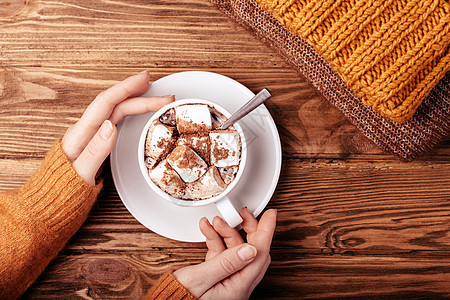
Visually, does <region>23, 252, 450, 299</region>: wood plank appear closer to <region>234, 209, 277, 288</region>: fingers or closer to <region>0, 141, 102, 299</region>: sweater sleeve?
<region>234, 209, 277, 288</region>: fingers

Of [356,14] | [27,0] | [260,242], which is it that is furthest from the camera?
[27,0]

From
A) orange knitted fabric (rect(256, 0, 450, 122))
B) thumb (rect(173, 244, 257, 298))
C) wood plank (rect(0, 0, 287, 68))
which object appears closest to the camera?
orange knitted fabric (rect(256, 0, 450, 122))

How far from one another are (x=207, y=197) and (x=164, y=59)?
1.38 ft

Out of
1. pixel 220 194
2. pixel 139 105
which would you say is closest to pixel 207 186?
pixel 220 194

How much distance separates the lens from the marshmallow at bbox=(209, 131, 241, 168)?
29.0 inches

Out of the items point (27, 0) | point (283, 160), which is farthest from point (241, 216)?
point (27, 0)

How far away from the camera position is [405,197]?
0.93 m

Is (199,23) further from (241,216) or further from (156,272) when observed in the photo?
(156,272)

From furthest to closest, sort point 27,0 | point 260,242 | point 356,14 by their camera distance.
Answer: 1. point 27,0
2. point 260,242
3. point 356,14

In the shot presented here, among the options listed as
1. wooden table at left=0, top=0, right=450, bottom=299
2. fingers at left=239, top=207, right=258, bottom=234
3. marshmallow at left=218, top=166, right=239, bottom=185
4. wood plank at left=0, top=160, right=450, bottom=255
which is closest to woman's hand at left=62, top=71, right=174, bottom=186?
wooden table at left=0, top=0, right=450, bottom=299

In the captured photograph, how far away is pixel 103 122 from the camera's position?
2.70ft

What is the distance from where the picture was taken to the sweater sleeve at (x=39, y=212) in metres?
0.82

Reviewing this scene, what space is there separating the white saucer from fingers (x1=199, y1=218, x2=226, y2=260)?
0.03 meters

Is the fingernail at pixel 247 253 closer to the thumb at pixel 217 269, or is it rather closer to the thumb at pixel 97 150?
the thumb at pixel 217 269
